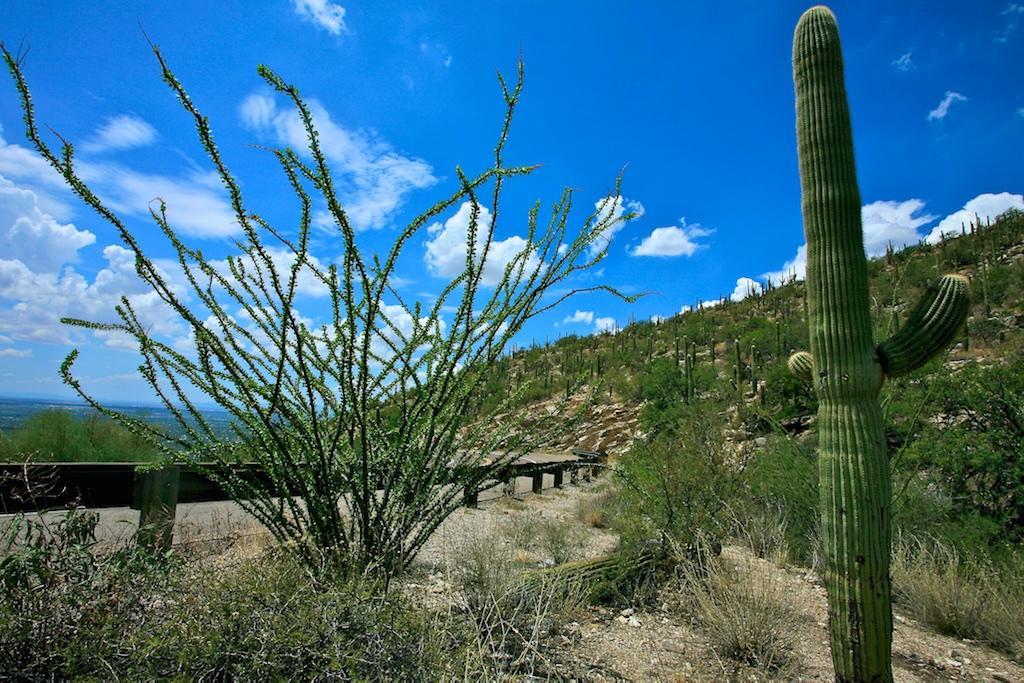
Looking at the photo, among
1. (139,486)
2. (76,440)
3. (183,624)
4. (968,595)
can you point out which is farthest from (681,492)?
(76,440)

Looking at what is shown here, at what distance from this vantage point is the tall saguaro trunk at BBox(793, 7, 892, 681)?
3379 mm

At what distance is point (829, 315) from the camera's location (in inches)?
152

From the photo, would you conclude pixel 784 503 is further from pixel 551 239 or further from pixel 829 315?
pixel 551 239

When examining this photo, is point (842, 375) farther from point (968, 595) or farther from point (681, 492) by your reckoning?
point (681, 492)

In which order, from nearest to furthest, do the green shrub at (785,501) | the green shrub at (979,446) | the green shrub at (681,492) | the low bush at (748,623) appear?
the low bush at (748,623), the green shrub at (979,446), the green shrub at (681,492), the green shrub at (785,501)

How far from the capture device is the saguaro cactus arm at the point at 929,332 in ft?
12.3

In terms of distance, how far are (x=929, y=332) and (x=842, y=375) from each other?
66 cm

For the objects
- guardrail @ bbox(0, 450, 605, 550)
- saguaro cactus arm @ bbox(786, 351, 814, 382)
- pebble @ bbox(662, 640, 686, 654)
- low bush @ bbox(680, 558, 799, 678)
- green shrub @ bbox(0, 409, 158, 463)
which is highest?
saguaro cactus arm @ bbox(786, 351, 814, 382)

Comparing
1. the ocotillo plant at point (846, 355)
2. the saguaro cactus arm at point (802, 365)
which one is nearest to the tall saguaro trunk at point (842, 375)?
the ocotillo plant at point (846, 355)

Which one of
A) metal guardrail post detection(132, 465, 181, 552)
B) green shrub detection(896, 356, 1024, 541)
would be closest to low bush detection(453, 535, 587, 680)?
metal guardrail post detection(132, 465, 181, 552)

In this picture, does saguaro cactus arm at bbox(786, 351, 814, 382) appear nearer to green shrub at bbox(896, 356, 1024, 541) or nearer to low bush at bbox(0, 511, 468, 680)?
green shrub at bbox(896, 356, 1024, 541)

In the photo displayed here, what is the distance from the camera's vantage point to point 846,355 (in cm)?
374

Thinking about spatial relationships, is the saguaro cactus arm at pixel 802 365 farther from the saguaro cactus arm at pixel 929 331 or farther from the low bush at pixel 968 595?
the low bush at pixel 968 595

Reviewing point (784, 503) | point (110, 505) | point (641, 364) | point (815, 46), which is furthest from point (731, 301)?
point (110, 505)
